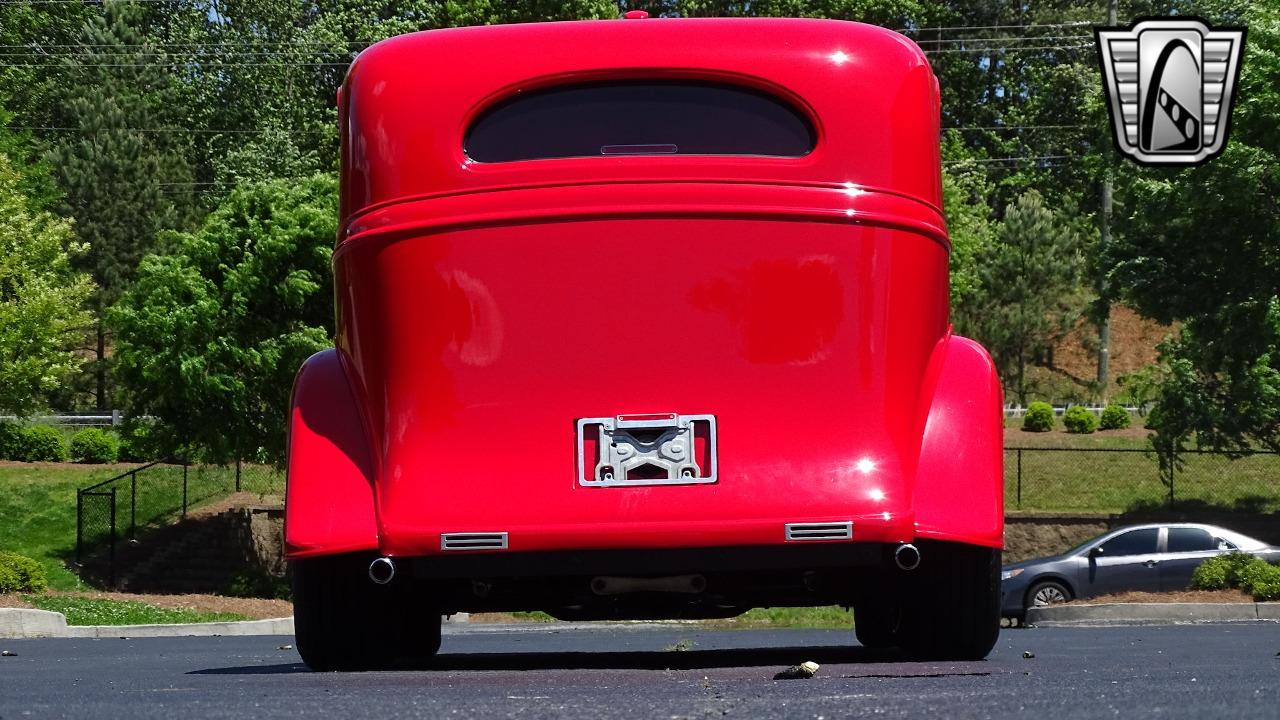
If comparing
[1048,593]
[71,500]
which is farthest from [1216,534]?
[71,500]

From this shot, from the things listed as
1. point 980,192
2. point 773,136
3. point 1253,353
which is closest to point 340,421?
point 773,136

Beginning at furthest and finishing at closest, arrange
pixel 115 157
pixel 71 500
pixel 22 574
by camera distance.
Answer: pixel 115 157 → pixel 71 500 → pixel 22 574

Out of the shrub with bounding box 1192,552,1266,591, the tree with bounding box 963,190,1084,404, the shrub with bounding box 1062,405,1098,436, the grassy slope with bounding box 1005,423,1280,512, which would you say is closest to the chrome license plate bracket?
the shrub with bounding box 1192,552,1266,591

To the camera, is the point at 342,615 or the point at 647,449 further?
the point at 342,615

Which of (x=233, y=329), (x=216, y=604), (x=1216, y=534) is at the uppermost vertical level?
(x=233, y=329)

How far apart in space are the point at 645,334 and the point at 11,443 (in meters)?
38.6

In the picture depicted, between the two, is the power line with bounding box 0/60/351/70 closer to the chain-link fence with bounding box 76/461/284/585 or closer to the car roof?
the chain-link fence with bounding box 76/461/284/585

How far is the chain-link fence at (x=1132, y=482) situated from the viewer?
36688mm

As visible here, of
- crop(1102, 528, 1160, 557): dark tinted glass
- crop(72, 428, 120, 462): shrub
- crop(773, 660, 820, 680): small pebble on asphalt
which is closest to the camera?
crop(773, 660, 820, 680): small pebble on asphalt

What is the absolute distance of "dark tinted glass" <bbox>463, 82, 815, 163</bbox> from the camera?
24.9 ft

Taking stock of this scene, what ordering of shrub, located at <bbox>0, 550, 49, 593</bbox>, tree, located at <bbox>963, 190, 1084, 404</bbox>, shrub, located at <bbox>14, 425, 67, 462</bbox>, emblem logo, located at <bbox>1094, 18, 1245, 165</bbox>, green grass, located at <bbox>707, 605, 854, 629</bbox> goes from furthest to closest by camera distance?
tree, located at <bbox>963, 190, 1084, 404</bbox> < shrub, located at <bbox>14, 425, 67, 462</bbox> < emblem logo, located at <bbox>1094, 18, 1245, 165</bbox> < shrub, located at <bbox>0, 550, 49, 593</bbox> < green grass, located at <bbox>707, 605, 854, 629</bbox>

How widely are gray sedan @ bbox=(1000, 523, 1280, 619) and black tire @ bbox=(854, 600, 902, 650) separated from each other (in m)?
14.7

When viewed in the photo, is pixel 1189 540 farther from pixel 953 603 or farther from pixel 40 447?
pixel 40 447

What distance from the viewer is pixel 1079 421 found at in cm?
4462
